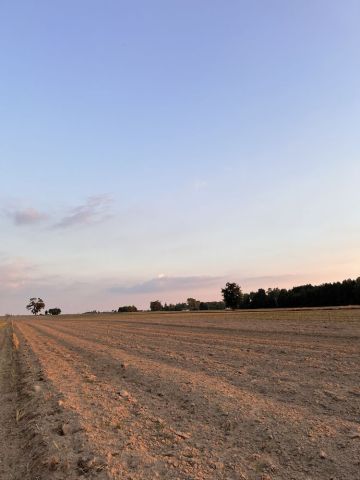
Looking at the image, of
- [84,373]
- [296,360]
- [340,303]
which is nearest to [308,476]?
[296,360]

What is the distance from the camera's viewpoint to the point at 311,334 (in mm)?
26000

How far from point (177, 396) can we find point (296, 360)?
6.25 metres

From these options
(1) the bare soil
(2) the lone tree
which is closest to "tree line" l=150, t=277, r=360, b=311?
(2) the lone tree

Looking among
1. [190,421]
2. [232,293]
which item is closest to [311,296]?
[232,293]

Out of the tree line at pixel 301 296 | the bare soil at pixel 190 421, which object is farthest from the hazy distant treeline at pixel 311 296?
the bare soil at pixel 190 421

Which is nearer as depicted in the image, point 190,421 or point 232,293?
point 190,421

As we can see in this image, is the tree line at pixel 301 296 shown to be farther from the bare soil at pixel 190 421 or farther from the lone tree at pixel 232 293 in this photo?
the bare soil at pixel 190 421

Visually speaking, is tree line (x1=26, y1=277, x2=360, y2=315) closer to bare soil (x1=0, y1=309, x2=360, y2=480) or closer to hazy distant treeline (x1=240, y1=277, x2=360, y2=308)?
hazy distant treeline (x1=240, y1=277, x2=360, y2=308)

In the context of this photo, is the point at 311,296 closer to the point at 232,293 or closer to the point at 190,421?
the point at 232,293

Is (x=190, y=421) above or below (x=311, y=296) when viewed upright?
below

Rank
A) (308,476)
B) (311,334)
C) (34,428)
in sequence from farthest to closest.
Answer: (311,334)
(34,428)
(308,476)

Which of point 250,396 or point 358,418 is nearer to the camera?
point 358,418

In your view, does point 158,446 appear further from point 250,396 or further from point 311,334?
point 311,334

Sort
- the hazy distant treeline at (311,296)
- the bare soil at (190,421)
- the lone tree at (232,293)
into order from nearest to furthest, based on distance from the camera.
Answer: the bare soil at (190,421) < the hazy distant treeline at (311,296) < the lone tree at (232,293)
